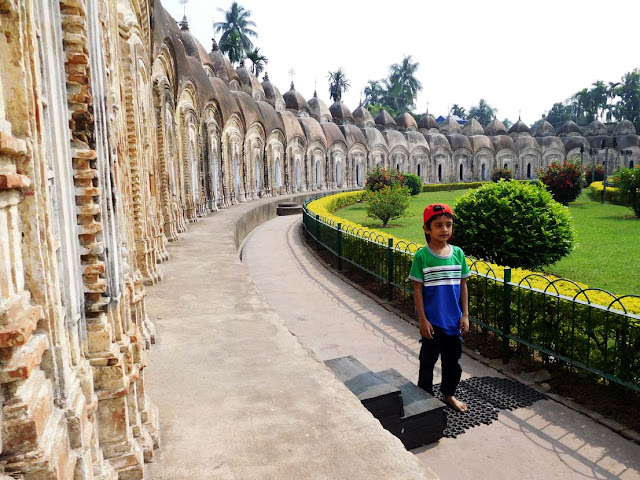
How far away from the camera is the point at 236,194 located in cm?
2023

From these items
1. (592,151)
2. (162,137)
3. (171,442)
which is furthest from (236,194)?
(592,151)

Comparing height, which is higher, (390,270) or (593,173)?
(593,173)

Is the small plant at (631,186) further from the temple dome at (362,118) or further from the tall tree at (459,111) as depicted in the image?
the tall tree at (459,111)

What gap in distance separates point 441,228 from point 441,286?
0.43m

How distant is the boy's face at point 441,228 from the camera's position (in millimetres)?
3424

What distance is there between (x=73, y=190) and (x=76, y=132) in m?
0.25

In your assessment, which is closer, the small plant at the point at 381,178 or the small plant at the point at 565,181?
the small plant at the point at 565,181

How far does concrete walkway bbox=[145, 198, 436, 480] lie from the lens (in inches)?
93.3

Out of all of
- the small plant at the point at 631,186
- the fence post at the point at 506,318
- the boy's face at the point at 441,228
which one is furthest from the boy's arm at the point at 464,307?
the small plant at the point at 631,186

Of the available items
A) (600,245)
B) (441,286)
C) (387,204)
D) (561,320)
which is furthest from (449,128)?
(441,286)

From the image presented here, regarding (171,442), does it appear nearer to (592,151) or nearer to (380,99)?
(592,151)

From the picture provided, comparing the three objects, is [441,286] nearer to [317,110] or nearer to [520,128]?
[317,110]

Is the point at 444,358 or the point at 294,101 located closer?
the point at 444,358

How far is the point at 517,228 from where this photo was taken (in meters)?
7.25
